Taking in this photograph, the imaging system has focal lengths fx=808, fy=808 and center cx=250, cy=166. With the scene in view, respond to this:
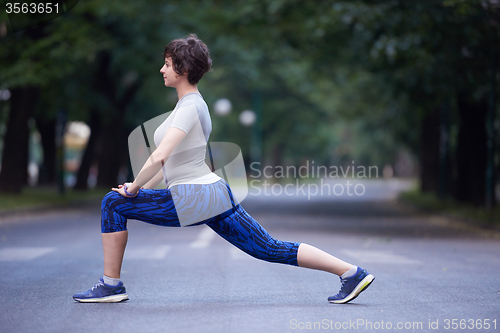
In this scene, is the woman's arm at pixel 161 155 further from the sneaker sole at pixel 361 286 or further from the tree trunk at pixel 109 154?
the tree trunk at pixel 109 154

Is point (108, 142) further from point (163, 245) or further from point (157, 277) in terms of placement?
point (157, 277)

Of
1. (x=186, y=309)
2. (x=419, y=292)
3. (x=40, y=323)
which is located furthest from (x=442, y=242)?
(x=40, y=323)

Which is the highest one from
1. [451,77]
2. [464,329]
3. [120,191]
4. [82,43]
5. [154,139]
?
[82,43]

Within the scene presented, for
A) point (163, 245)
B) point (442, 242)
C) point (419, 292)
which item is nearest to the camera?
point (419, 292)

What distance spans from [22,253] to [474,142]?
52.5 feet

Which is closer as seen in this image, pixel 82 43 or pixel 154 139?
pixel 154 139

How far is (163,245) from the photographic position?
12.7 meters

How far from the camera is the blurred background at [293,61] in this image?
18.4 metres

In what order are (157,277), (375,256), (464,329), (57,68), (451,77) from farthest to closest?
(57,68), (451,77), (375,256), (157,277), (464,329)

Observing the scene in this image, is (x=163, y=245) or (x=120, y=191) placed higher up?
(x=120, y=191)

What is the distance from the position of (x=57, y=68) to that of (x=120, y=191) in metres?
17.8

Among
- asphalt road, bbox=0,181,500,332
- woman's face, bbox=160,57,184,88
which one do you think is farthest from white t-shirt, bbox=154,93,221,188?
asphalt road, bbox=0,181,500,332

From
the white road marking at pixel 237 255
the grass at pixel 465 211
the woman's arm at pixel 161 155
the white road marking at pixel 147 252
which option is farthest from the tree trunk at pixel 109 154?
the woman's arm at pixel 161 155

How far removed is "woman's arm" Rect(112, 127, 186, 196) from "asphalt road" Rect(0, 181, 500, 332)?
101 cm
